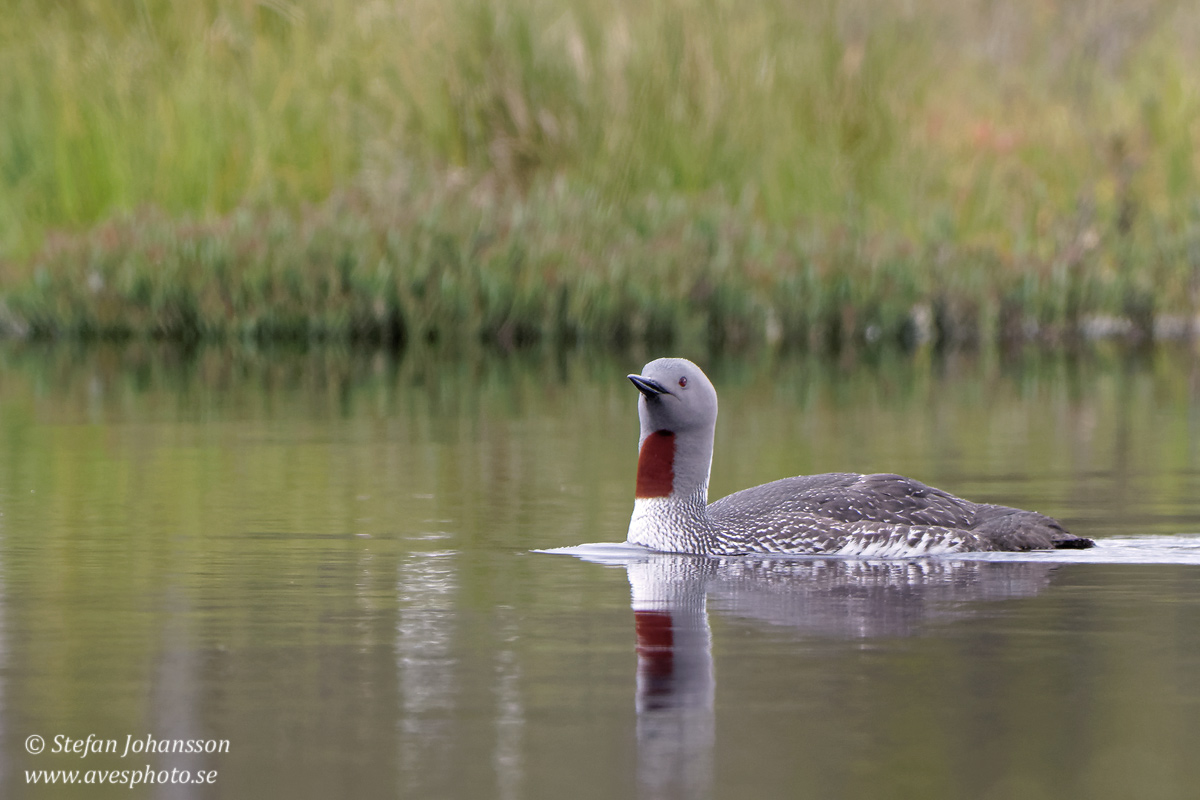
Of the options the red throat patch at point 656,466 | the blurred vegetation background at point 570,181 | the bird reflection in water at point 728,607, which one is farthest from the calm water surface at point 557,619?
the blurred vegetation background at point 570,181

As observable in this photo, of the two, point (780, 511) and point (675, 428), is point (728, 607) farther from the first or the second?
point (675, 428)

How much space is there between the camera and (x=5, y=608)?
713 centimetres

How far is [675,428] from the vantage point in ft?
28.9

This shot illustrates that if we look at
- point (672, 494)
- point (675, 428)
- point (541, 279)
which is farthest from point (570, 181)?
point (672, 494)

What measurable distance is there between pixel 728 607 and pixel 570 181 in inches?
537

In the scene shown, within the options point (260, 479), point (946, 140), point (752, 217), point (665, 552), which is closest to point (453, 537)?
point (665, 552)

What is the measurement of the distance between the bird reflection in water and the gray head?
1.16 feet

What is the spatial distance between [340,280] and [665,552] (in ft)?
36.8

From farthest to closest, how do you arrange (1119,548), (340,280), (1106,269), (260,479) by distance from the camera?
(1106,269)
(340,280)
(260,479)
(1119,548)

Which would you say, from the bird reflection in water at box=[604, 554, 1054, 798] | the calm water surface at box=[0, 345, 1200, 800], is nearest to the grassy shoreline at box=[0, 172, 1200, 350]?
the calm water surface at box=[0, 345, 1200, 800]

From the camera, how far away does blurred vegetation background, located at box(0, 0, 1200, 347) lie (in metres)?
19.5

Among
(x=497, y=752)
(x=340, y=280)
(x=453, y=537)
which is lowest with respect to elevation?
(x=497, y=752)

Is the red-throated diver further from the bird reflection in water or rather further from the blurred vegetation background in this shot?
the blurred vegetation background

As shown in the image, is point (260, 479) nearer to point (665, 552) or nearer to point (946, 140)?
point (665, 552)
